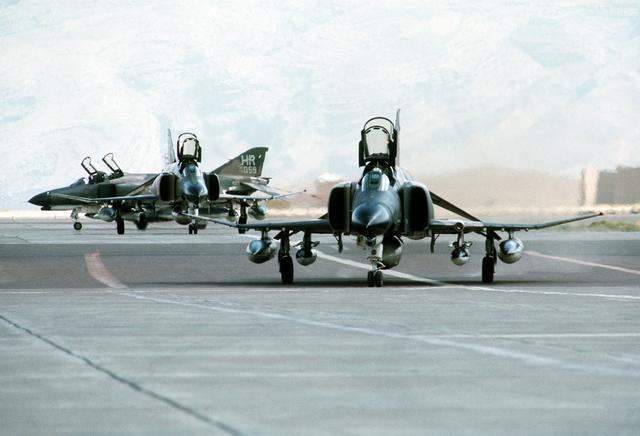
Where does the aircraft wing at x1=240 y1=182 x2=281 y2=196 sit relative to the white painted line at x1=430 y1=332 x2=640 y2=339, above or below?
above

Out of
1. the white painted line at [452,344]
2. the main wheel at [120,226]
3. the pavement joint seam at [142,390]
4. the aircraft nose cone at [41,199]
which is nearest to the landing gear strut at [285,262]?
the white painted line at [452,344]

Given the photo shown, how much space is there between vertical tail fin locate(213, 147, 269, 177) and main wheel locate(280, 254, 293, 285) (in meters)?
52.4

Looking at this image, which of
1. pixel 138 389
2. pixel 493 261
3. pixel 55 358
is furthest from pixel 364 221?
pixel 138 389

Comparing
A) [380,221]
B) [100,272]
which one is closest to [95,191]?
[100,272]

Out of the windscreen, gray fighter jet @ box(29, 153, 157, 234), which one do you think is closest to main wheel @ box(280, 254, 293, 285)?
the windscreen

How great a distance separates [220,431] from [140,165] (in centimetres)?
15830

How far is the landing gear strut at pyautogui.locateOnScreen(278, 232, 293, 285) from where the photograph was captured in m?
25.2

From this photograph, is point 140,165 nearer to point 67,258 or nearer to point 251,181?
point 251,181

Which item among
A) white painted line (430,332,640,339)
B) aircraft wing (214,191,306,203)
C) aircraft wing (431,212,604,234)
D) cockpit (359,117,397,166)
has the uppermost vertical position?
aircraft wing (214,191,306,203)

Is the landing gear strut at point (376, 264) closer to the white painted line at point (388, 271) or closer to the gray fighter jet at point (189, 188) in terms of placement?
the white painted line at point (388, 271)

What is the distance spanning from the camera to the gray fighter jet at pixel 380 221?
2369 centimetres

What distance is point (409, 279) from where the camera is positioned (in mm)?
26844

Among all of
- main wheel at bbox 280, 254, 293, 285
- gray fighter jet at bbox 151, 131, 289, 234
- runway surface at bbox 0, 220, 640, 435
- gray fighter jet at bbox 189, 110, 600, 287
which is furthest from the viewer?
gray fighter jet at bbox 151, 131, 289, 234

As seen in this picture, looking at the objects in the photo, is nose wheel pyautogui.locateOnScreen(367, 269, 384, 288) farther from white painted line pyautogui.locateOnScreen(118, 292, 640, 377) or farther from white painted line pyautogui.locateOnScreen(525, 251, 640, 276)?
white painted line pyautogui.locateOnScreen(525, 251, 640, 276)
